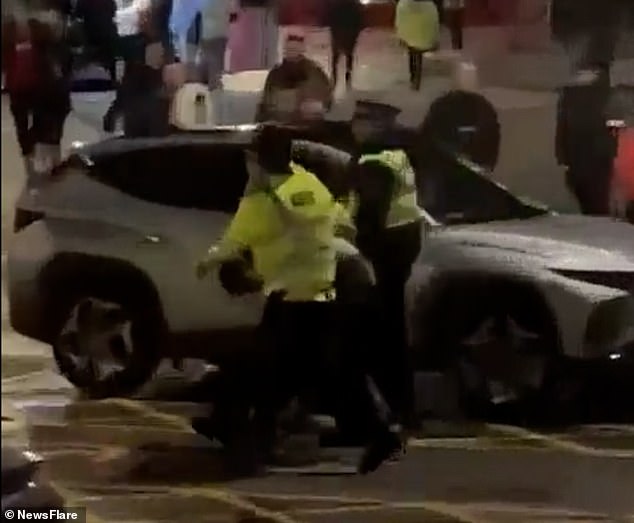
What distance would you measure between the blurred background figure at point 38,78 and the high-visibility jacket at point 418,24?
0.32m

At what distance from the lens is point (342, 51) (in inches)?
35.0

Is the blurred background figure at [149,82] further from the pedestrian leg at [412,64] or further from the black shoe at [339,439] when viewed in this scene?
the black shoe at [339,439]

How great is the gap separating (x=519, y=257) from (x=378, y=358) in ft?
0.51

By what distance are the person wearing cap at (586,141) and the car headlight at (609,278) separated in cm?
5

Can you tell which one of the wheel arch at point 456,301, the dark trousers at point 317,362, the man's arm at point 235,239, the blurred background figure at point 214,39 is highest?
the blurred background figure at point 214,39

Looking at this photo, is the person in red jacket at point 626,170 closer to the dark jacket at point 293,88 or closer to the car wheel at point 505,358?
the car wheel at point 505,358

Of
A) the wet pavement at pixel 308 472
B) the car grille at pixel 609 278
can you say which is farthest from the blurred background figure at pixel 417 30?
the wet pavement at pixel 308 472

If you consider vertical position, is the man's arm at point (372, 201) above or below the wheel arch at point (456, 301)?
above

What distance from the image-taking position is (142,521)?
3.20 feet

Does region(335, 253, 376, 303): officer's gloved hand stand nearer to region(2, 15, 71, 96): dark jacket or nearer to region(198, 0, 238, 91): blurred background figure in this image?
region(198, 0, 238, 91): blurred background figure

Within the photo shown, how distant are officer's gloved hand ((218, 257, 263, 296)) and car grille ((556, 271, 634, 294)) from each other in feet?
0.93

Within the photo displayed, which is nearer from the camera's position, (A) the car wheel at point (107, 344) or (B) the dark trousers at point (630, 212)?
(B) the dark trousers at point (630, 212)

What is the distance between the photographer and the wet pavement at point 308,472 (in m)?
0.88

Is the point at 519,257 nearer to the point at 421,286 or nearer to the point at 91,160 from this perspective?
Result: the point at 421,286
